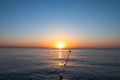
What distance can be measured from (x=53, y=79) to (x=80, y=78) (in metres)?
7.16

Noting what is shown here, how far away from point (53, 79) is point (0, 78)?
43.3 ft

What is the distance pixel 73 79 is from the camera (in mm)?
35312

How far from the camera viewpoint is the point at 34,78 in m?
35.8

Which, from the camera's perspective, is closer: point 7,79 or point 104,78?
point 7,79

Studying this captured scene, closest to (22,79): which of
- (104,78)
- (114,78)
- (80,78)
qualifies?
(80,78)

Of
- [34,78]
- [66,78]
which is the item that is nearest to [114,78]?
[66,78]

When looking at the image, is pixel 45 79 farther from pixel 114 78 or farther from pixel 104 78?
pixel 114 78

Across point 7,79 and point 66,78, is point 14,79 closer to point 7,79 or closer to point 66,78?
point 7,79

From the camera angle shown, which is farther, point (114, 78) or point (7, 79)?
point (114, 78)

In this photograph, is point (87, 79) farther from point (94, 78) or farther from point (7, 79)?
point (7, 79)

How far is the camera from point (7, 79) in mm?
33875

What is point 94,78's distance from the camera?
36.2 meters

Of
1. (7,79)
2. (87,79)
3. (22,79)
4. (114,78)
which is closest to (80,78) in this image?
(87,79)

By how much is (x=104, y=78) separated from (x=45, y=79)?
15.5 meters
